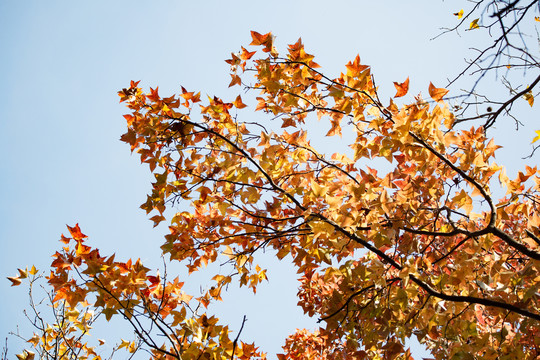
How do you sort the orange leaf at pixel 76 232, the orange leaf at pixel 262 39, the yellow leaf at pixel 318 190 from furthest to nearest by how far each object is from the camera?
the orange leaf at pixel 262 39 < the orange leaf at pixel 76 232 < the yellow leaf at pixel 318 190

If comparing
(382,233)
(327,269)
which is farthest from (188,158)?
(382,233)

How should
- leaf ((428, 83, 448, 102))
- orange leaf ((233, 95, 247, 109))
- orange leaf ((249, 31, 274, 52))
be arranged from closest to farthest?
leaf ((428, 83, 448, 102)) → orange leaf ((249, 31, 274, 52)) → orange leaf ((233, 95, 247, 109))

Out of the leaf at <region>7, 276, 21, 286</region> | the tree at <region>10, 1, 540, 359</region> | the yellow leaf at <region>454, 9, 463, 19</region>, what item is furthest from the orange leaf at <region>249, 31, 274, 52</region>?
the leaf at <region>7, 276, 21, 286</region>

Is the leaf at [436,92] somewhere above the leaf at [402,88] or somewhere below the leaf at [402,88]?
below

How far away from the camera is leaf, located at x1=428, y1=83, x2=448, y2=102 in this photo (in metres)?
2.47

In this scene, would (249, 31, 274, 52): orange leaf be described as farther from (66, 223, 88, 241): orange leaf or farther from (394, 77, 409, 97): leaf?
(66, 223, 88, 241): orange leaf

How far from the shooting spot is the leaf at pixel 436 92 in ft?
8.11

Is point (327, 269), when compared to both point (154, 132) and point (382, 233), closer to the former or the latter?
point (382, 233)

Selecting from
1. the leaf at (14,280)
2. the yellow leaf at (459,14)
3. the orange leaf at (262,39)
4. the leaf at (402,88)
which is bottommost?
the leaf at (14,280)

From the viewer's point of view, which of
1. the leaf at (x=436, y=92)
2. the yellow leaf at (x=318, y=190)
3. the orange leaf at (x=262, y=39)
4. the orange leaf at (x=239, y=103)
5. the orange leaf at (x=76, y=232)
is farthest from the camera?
the orange leaf at (x=239, y=103)

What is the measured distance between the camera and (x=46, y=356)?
12.6 ft

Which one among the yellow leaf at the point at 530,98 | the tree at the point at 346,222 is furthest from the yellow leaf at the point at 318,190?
the yellow leaf at the point at 530,98

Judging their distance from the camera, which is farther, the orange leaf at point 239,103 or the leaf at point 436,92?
the orange leaf at point 239,103

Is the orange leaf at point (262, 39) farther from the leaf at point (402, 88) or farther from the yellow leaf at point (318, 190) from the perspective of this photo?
the yellow leaf at point (318, 190)
